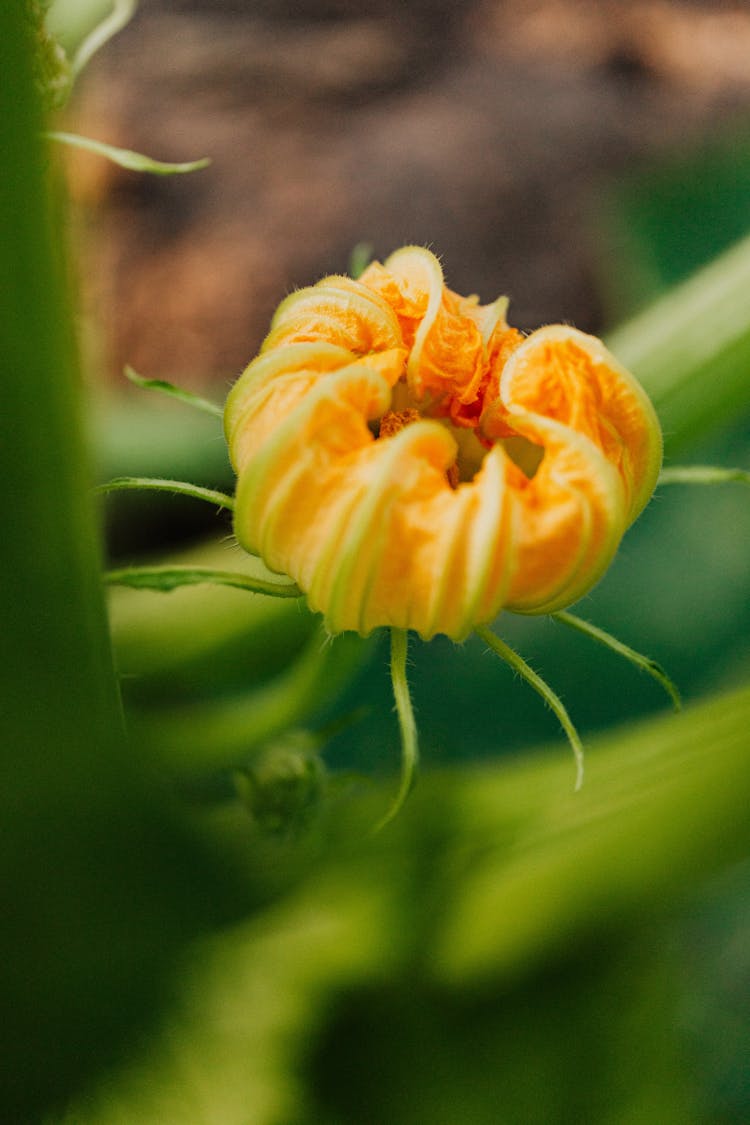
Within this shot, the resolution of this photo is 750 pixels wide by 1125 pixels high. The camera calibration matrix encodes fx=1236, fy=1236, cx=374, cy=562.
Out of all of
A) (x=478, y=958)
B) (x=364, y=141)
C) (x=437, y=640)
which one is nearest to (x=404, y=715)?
(x=478, y=958)

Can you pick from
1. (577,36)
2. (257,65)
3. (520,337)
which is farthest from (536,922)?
(577,36)

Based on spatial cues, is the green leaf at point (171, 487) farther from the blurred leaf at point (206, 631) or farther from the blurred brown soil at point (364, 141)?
the blurred brown soil at point (364, 141)

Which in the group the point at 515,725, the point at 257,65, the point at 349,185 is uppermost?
the point at 257,65

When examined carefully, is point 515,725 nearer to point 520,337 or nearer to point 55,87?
point 520,337

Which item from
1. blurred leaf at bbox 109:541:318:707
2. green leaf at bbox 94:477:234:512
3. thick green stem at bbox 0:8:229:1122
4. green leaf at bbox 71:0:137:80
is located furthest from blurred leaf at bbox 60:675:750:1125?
green leaf at bbox 71:0:137:80

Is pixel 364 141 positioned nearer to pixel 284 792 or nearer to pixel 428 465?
pixel 284 792

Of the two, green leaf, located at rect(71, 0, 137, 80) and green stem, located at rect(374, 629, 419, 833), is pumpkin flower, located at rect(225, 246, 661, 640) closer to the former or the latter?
green stem, located at rect(374, 629, 419, 833)

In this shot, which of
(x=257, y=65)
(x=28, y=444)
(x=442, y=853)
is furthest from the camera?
(x=257, y=65)
